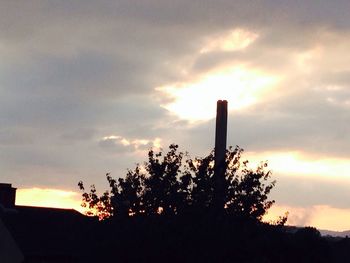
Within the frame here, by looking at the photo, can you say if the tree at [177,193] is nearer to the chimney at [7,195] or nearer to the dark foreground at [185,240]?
the dark foreground at [185,240]

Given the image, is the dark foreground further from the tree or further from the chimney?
the chimney

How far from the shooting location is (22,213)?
61.2 metres

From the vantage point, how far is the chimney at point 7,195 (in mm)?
64894

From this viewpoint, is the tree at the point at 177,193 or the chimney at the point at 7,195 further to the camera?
the chimney at the point at 7,195

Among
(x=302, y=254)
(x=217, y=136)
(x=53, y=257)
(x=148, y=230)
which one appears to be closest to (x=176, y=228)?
(x=148, y=230)

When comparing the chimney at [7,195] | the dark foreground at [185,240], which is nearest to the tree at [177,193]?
the dark foreground at [185,240]

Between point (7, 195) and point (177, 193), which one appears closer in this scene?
point (177, 193)

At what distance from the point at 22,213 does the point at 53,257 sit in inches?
326

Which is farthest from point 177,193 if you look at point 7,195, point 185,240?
point 7,195

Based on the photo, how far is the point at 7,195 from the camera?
214 feet

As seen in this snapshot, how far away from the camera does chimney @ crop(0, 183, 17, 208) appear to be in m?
64.9

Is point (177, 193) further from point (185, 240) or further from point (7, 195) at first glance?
point (7, 195)

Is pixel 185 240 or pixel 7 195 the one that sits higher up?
pixel 7 195

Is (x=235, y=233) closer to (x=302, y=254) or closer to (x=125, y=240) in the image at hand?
(x=125, y=240)
